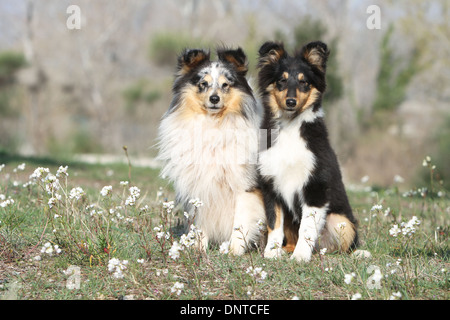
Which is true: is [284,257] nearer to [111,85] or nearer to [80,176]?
[80,176]

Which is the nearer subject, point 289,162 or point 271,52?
point 289,162

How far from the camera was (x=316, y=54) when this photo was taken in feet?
14.8

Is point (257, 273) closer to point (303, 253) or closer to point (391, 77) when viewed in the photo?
point (303, 253)

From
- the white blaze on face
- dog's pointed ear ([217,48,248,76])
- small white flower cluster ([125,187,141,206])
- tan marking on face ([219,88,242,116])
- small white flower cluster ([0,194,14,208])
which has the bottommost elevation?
small white flower cluster ([0,194,14,208])

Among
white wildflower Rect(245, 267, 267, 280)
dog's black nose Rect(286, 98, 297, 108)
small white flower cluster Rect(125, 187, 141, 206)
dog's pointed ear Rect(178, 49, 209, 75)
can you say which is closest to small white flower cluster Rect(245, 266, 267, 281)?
white wildflower Rect(245, 267, 267, 280)

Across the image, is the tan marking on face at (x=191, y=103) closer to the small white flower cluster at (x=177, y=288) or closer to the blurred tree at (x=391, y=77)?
the small white flower cluster at (x=177, y=288)

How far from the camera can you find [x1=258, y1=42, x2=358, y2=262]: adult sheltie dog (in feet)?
13.6

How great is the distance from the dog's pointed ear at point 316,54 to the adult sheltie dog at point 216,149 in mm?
583

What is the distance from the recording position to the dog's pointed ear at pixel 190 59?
15.3 feet

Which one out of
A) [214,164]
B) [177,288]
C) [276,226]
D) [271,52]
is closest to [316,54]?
[271,52]

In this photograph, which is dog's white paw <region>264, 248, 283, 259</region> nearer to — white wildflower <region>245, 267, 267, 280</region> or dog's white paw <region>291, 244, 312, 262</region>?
dog's white paw <region>291, 244, 312, 262</region>

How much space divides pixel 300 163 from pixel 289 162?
93mm

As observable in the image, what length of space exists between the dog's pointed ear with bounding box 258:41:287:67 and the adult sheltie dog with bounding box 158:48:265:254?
0.59 feet
